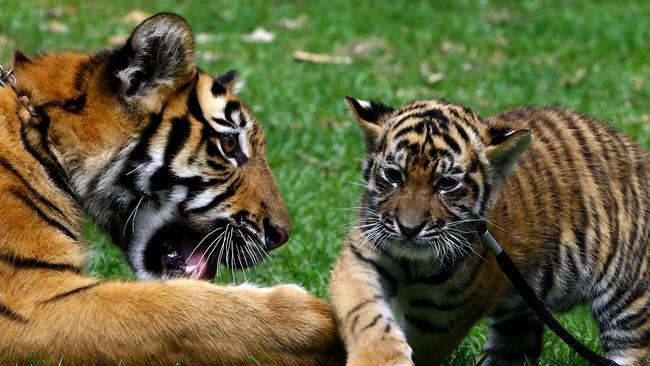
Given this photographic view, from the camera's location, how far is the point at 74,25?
1159cm

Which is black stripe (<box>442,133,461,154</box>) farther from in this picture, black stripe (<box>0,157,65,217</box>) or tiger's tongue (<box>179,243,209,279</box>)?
black stripe (<box>0,157,65,217</box>)

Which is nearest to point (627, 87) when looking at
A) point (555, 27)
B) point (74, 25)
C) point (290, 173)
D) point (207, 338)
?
point (555, 27)

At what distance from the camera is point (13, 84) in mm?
4078

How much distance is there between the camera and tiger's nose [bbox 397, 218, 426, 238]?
11.9ft

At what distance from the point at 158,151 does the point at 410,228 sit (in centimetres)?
108

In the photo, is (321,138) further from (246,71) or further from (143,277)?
(143,277)

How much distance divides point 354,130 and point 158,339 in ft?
14.9

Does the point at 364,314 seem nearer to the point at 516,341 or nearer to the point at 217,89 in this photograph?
the point at 516,341

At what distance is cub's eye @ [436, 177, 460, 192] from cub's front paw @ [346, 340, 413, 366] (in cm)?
54

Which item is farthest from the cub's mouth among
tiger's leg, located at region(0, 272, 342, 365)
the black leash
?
the black leash

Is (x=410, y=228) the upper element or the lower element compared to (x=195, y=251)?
upper

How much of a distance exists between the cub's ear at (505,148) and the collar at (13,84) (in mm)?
1643

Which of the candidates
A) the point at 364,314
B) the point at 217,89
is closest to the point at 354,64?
the point at 217,89

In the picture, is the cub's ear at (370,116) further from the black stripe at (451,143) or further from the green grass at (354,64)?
the green grass at (354,64)
